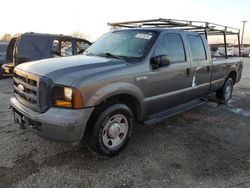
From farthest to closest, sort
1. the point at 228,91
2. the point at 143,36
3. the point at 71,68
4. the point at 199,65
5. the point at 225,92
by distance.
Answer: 1. the point at 228,91
2. the point at 225,92
3. the point at 199,65
4. the point at 143,36
5. the point at 71,68

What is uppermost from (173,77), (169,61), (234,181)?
(169,61)

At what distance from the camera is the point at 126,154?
3.76 m

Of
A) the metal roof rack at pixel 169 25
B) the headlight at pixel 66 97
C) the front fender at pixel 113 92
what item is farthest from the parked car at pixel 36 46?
the headlight at pixel 66 97

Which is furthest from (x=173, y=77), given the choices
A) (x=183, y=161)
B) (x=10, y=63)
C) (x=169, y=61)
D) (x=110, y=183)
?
(x=10, y=63)

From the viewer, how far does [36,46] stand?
8305mm

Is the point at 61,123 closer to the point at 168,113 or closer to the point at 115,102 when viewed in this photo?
the point at 115,102

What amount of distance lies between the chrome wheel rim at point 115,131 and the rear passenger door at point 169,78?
0.58 metres

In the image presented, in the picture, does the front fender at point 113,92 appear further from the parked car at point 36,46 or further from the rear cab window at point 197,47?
the parked car at point 36,46

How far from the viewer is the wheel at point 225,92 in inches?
275

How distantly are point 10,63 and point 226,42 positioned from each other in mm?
7518

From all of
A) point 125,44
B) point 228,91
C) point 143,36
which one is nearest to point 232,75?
point 228,91

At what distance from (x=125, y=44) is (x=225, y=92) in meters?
4.06

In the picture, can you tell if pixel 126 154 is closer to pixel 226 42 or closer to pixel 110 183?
pixel 110 183

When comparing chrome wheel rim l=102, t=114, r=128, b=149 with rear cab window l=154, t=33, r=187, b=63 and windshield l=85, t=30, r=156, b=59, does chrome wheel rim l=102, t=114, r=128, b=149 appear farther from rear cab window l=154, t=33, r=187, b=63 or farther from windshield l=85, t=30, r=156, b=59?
rear cab window l=154, t=33, r=187, b=63
